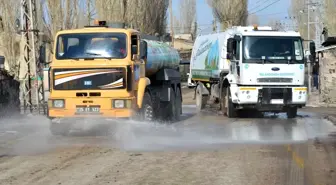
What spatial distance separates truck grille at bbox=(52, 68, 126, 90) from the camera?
1380 centimetres

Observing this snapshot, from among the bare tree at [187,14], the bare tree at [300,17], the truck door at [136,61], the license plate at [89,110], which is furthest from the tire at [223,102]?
the bare tree at [187,14]

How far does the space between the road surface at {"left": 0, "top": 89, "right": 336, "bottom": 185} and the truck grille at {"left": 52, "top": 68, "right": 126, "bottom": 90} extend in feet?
3.01

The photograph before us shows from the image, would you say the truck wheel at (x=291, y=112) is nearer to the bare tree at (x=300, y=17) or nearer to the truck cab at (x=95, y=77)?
the truck cab at (x=95, y=77)

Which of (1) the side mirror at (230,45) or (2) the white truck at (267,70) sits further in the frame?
(1) the side mirror at (230,45)

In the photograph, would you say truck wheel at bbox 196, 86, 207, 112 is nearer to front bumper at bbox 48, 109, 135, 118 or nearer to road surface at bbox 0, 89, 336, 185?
road surface at bbox 0, 89, 336, 185

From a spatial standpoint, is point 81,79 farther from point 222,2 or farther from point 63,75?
point 222,2

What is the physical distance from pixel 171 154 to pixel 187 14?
7109cm

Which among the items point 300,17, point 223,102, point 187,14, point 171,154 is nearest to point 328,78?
point 223,102

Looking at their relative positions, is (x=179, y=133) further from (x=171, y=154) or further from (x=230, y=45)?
(x=230, y=45)

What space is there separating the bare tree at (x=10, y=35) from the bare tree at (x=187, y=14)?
4607 cm

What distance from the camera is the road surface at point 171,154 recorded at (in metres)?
8.73

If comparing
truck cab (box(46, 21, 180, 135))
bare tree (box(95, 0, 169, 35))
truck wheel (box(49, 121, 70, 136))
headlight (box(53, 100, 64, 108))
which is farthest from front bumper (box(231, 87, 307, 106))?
bare tree (box(95, 0, 169, 35))

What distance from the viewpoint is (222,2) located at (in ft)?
149

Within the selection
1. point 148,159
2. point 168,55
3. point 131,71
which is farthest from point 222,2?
point 148,159
